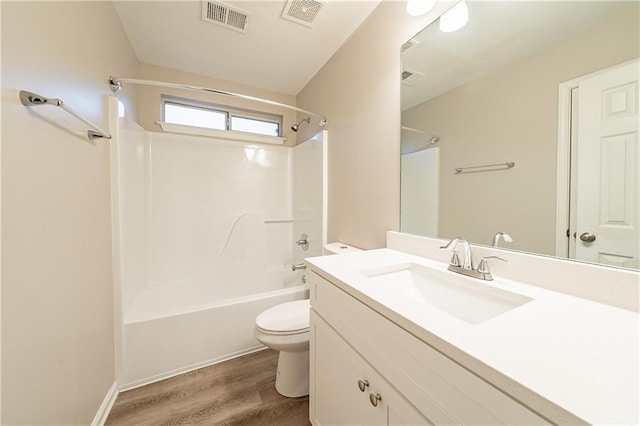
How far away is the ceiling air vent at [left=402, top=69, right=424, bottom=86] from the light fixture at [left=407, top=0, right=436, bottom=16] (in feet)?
0.79

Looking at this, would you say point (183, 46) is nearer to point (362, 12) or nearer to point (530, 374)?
point (362, 12)

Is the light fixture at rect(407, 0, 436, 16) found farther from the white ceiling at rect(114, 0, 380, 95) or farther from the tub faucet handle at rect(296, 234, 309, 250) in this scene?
the tub faucet handle at rect(296, 234, 309, 250)

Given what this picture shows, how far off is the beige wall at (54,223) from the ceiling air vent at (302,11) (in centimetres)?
103

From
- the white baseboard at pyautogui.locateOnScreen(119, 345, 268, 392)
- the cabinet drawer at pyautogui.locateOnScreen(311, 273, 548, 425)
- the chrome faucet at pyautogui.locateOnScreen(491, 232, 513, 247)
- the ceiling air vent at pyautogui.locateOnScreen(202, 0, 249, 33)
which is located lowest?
the white baseboard at pyautogui.locateOnScreen(119, 345, 268, 392)

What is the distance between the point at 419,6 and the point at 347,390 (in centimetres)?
169

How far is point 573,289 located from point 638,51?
663 millimetres

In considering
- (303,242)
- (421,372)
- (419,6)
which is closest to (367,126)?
(419,6)

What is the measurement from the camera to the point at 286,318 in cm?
142

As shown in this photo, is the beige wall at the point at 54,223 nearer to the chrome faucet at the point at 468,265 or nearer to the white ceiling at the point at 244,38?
the white ceiling at the point at 244,38

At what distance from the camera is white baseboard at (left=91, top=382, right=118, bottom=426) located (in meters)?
1.15

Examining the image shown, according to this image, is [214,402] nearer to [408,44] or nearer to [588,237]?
[588,237]

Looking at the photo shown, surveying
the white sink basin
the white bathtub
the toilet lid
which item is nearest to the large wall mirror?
the white sink basin

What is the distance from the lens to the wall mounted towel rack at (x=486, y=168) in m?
0.89

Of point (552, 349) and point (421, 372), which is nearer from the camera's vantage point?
point (552, 349)
